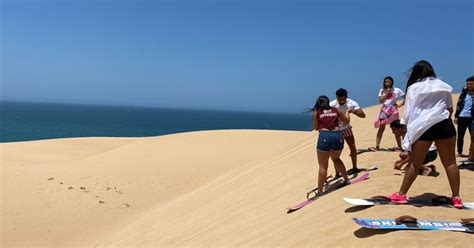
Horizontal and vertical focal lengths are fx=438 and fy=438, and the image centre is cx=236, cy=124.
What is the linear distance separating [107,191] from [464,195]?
31.4 ft

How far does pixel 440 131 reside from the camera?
4.79m

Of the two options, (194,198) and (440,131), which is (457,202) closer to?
(440,131)

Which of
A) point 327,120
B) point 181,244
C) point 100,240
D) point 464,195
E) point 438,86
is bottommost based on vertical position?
point 100,240

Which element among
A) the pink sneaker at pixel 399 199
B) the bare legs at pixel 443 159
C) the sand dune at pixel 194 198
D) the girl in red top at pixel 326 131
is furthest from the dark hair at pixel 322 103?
the pink sneaker at pixel 399 199

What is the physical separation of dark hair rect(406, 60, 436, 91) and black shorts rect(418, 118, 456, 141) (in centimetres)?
56

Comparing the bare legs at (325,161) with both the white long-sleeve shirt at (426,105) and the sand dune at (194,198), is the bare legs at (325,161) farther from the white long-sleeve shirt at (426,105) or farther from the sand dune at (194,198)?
the white long-sleeve shirt at (426,105)

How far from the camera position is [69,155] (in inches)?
778

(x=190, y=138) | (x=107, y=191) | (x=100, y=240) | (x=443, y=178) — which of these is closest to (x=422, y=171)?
(x=443, y=178)

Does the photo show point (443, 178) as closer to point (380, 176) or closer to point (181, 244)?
point (380, 176)

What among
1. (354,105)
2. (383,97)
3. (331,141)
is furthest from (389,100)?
(331,141)

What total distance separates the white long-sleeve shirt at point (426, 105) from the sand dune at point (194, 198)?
0.88 metres

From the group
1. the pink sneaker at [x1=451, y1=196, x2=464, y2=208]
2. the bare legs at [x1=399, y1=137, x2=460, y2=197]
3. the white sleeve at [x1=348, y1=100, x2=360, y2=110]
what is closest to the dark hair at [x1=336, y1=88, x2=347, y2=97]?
the white sleeve at [x1=348, y1=100, x2=360, y2=110]

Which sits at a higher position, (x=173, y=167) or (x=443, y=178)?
(x=443, y=178)

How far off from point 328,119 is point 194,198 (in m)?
5.43
